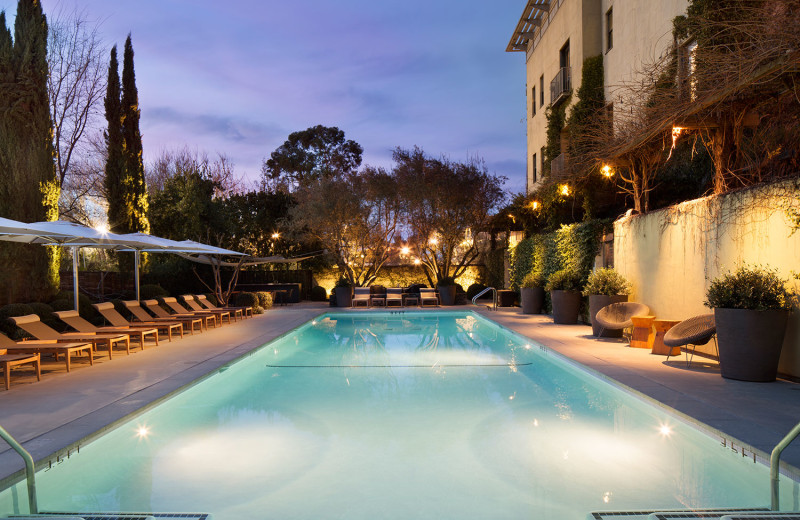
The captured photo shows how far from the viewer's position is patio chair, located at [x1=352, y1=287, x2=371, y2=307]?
1856 cm

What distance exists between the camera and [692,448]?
4.16 m

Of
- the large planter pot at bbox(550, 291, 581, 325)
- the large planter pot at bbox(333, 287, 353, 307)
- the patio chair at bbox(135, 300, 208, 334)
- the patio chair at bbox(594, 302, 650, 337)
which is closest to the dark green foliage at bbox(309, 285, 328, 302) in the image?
the large planter pot at bbox(333, 287, 353, 307)

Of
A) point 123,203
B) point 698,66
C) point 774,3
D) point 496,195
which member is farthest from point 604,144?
point 123,203

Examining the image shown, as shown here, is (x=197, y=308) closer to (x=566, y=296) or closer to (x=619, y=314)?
(x=566, y=296)

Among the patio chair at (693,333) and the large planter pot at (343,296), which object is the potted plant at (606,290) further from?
the large planter pot at (343,296)

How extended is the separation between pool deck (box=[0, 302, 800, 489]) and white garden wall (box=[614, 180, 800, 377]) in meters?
0.99

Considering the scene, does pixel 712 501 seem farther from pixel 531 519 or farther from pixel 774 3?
pixel 774 3

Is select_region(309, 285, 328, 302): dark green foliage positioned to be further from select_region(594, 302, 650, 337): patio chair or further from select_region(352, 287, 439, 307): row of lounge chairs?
select_region(594, 302, 650, 337): patio chair

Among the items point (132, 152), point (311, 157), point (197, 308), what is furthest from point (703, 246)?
point (311, 157)

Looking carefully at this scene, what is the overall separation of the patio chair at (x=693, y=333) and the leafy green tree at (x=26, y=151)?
12.0 metres

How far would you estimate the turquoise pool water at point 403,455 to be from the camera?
3.50 m

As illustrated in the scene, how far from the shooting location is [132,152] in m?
16.8

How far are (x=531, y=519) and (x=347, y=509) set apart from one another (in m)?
1.20

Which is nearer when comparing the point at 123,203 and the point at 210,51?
the point at 123,203
